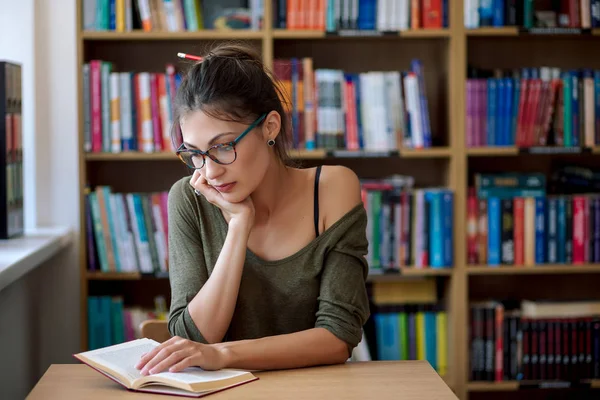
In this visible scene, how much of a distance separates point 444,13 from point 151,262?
1.39 metres

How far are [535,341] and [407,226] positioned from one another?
0.65 m

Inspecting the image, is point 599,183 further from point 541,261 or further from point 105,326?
point 105,326

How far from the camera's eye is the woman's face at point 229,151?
161 cm

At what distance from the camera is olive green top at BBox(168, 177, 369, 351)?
5.65ft

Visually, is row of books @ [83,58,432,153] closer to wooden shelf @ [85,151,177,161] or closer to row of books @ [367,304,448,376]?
wooden shelf @ [85,151,177,161]

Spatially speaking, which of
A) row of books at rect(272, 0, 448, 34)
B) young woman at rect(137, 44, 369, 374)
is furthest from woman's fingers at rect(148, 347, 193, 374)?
row of books at rect(272, 0, 448, 34)

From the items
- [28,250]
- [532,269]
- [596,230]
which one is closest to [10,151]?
[28,250]

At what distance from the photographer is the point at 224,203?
175 cm

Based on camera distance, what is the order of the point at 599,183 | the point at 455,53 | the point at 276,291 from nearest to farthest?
the point at 276,291 < the point at 455,53 < the point at 599,183

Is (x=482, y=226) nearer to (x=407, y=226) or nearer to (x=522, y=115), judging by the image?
(x=407, y=226)

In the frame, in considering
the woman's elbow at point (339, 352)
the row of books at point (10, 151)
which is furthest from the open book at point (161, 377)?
the row of books at point (10, 151)

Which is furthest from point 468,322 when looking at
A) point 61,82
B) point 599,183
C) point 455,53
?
point 61,82

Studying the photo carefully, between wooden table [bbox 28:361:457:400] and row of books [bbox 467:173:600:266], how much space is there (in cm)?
151

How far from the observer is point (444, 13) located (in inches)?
117
